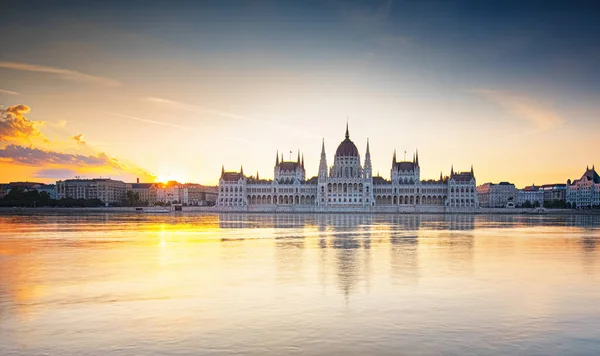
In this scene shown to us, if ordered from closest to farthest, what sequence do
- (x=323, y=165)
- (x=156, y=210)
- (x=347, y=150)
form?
(x=156, y=210) < (x=323, y=165) < (x=347, y=150)

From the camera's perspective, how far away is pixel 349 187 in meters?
175

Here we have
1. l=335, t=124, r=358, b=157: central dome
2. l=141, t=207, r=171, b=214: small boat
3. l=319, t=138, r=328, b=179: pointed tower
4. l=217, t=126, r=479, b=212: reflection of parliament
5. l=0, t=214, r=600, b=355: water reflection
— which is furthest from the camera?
l=335, t=124, r=358, b=157: central dome

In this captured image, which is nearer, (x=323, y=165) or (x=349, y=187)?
(x=349, y=187)

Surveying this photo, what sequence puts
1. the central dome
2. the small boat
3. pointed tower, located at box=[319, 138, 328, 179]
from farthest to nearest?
the central dome → pointed tower, located at box=[319, 138, 328, 179] → the small boat

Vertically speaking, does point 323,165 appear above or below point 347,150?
below

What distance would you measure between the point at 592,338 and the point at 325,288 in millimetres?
9030

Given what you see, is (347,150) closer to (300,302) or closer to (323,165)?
(323,165)

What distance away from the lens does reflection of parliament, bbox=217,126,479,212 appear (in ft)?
570

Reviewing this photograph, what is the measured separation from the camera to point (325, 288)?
20.2 m

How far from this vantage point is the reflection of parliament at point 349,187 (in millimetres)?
173625

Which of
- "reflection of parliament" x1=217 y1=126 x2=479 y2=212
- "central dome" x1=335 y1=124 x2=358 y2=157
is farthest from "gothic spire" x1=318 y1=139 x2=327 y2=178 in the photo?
"central dome" x1=335 y1=124 x2=358 y2=157

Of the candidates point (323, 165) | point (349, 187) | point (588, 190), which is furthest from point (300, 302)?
point (588, 190)

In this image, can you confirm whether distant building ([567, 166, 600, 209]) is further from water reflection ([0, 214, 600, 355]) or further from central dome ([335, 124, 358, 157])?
water reflection ([0, 214, 600, 355])

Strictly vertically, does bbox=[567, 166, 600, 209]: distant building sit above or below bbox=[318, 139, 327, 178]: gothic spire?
below
